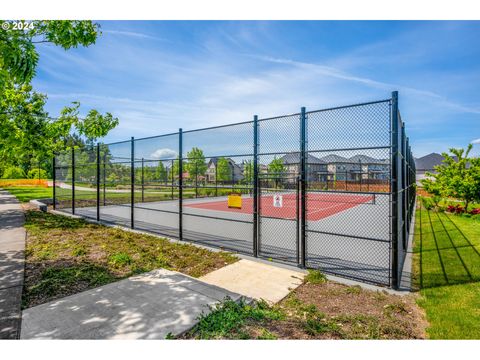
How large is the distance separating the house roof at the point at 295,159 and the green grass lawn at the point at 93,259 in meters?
2.72

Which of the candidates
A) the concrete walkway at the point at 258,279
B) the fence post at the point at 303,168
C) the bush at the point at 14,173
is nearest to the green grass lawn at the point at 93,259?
the concrete walkway at the point at 258,279

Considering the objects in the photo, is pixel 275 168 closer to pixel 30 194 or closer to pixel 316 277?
pixel 316 277

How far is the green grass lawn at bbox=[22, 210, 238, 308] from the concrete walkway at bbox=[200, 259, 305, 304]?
1.31 ft

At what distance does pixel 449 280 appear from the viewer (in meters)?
5.11

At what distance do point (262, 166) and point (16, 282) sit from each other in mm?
5524

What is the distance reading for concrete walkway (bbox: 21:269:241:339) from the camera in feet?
10.8

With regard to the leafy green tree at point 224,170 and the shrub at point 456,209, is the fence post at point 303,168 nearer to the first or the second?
the leafy green tree at point 224,170

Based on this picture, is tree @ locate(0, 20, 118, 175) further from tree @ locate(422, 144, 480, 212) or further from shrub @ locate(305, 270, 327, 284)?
tree @ locate(422, 144, 480, 212)

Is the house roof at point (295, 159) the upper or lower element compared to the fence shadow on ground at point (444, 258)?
upper

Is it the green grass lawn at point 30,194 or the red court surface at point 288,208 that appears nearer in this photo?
the red court surface at point 288,208

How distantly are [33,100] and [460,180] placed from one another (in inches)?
829

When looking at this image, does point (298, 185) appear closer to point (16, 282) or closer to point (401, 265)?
point (401, 265)

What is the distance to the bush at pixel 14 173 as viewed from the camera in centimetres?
5059

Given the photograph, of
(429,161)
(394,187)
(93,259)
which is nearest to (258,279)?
(394,187)
